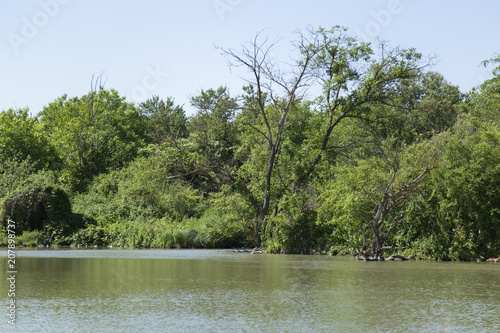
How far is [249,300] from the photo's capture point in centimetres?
1068

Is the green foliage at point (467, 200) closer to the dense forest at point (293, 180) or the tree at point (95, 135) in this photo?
the dense forest at point (293, 180)

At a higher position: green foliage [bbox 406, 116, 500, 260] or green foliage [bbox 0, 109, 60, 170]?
green foliage [bbox 0, 109, 60, 170]

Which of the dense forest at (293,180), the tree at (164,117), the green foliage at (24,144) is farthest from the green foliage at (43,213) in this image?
the tree at (164,117)

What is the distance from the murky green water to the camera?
8.23 m

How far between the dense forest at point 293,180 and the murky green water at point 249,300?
715 cm

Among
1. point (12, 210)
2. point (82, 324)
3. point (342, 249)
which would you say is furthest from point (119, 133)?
point (82, 324)

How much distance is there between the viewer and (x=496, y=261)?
74.7ft

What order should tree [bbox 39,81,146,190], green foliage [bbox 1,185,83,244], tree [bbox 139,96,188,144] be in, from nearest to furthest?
green foliage [bbox 1,185,83,244] → tree [bbox 39,81,146,190] → tree [bbox 139,96,188,144]

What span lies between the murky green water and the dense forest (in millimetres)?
7155

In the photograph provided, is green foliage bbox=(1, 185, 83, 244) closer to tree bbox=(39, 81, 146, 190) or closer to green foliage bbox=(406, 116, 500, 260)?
tree bbox=(39, 81, 146, 190)

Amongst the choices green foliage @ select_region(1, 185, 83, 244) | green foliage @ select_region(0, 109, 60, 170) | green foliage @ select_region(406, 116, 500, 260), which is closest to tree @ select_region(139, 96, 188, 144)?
green foliage @ select_region(0, 109, 60, 170)

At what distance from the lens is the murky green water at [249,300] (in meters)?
8.23

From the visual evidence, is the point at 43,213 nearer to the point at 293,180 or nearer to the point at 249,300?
the point at 293,180

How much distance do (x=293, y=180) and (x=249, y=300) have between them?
70.6 feet
